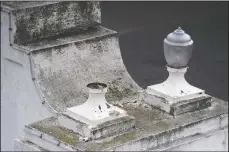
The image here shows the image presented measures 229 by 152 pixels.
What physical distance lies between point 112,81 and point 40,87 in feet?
3.10

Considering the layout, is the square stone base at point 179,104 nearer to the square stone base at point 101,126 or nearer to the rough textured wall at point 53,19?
the square stone base at point 101,126

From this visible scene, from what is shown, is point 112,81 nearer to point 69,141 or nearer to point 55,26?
point 55,26

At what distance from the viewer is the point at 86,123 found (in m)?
7.75

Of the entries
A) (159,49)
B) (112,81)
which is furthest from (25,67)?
(159,49)

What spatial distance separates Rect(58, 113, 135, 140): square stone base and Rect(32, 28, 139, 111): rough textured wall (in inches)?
40.0

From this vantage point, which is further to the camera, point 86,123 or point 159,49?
point 159,49

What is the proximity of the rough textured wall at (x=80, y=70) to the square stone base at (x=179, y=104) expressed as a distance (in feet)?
2.60

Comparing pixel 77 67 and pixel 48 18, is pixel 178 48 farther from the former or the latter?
pixel 48 18

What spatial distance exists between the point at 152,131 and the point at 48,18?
98.7 inches

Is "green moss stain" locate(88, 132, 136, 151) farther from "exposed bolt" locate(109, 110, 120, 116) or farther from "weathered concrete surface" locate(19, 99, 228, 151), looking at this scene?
"exposed bolt" locate(109, 110, 120, 116)

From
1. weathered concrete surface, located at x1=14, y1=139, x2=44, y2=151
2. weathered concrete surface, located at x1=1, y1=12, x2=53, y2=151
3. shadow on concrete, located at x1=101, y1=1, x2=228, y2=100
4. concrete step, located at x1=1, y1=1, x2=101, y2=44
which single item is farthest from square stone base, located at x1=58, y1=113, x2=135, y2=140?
shadow on concrete, located at x1=101, y1=1, x2=228, y2=100

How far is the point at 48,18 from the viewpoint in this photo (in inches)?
389

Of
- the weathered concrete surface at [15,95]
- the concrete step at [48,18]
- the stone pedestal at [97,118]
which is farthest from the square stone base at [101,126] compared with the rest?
the concrete step at [48,18]

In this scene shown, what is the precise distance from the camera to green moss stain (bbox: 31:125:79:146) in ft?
25.5
